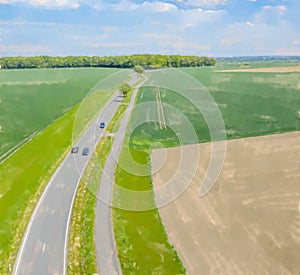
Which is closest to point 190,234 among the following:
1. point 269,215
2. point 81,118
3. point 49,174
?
point 269,215

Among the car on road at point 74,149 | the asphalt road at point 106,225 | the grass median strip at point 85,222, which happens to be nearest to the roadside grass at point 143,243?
the asphalt road at point 106,225

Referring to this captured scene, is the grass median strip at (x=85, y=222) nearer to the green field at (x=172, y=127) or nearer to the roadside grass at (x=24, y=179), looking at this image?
the green field at (x=172, y=127)

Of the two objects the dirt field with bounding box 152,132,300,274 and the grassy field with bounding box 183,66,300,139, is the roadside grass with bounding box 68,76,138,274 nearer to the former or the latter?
the dirt field with bounding box 152,132,300,274

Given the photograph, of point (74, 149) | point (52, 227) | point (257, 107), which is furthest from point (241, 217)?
point (257, 107)

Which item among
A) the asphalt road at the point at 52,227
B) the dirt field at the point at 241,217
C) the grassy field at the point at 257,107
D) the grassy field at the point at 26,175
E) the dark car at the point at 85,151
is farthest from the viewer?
the grassy field at the point at 257,107

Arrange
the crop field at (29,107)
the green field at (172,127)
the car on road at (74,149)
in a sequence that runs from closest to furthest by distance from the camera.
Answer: the green field at (172,127) < the car on road at (74,149) < the crop field at (29,107)

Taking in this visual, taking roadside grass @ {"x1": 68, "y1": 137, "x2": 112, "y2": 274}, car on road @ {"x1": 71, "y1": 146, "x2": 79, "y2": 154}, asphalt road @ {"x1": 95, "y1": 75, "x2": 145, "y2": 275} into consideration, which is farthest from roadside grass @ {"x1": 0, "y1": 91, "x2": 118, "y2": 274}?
asphalt road @ {"x1": 95, "y1": 75, "x2": 145, "y2": 275}

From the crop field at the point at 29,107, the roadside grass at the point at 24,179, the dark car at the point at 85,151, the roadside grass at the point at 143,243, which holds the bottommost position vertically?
the roadside grass at the point at 143,243
